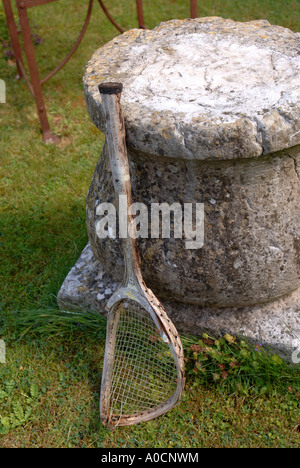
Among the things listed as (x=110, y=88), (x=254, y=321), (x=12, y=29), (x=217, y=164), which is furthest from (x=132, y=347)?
(x=12, y=29)

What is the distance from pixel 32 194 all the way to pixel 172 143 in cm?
211

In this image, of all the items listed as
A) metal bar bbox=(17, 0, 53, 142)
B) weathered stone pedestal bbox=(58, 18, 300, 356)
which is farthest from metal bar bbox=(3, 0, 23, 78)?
weathered stone pedestal bbox=(58, 18, 300, 356)

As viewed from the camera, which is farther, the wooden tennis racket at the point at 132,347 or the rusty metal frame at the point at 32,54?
the rusty metal frame at the point at 32,54

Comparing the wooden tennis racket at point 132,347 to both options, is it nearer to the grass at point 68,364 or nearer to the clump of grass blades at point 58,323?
the grass at point 68,364

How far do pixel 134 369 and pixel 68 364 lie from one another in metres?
0.36

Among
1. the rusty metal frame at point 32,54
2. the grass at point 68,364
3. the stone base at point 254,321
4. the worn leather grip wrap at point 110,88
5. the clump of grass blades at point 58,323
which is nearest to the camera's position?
the worn leather grip wrap at point 110,88

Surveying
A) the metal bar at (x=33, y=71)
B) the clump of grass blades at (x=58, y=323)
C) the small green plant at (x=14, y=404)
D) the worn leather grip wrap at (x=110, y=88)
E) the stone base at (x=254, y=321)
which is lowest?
the small green plant at (x=14, y=404)

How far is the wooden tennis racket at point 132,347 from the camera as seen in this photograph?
222 cm

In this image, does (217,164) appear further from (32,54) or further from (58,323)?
(32,54)

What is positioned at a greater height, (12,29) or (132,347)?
(12,29)

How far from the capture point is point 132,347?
274 centimetres

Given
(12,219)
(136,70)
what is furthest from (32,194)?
(136,70)

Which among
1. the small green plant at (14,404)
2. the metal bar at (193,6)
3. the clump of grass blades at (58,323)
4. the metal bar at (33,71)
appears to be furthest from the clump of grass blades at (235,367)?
the metal bar at (193,6)

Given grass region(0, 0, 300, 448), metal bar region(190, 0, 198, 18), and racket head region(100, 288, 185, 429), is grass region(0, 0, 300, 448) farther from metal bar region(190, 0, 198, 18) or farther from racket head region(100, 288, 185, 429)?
metal bar region(190, 0, 198, 18)
